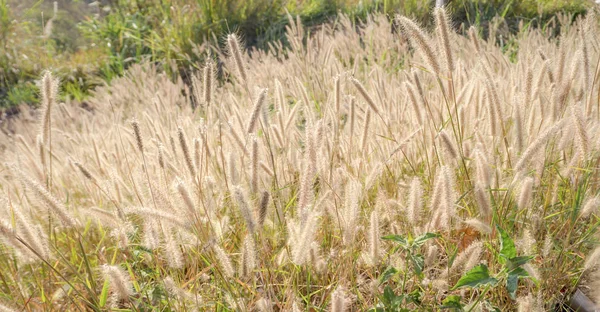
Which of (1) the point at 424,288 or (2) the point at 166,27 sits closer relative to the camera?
(1) the point at 424,288

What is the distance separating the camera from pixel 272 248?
162 centimetres

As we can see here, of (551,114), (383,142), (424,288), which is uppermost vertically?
(551,114)

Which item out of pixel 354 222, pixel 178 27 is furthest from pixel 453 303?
pixel 178 27

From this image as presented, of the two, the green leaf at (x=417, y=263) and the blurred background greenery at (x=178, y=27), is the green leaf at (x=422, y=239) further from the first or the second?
the blurred background greenery at (x=178, y=27)

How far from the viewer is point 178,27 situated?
21.7 feet

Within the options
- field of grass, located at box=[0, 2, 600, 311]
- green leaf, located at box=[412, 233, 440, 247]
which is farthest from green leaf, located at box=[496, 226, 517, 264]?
green leaf, located at box=[412, 233, 440, 247]

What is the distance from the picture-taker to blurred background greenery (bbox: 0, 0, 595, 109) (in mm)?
5855

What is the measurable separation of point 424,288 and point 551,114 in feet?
2.18

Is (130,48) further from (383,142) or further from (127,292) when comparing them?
(127,292)

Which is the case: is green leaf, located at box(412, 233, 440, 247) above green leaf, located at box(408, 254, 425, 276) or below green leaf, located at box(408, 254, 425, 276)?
above

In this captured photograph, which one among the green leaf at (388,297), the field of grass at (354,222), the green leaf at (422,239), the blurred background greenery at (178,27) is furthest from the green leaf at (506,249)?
the blurred background greenery at (178,27)

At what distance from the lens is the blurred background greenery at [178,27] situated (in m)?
5.86

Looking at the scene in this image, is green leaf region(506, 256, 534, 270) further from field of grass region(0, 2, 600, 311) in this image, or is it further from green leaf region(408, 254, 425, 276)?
green leaf region(408, 254, 425, 276)

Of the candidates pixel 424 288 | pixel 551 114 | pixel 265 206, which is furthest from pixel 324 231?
pixel 551 114
